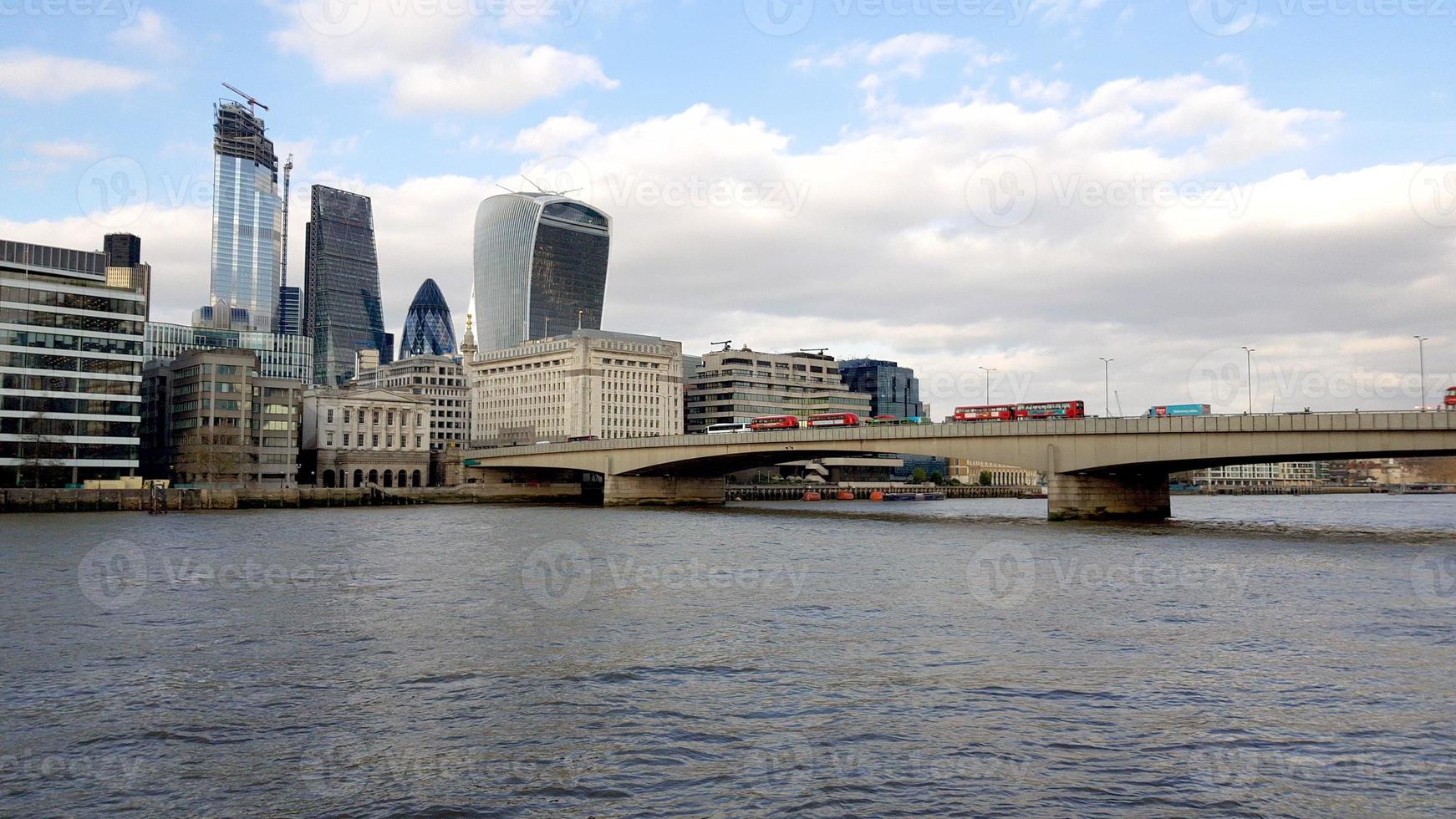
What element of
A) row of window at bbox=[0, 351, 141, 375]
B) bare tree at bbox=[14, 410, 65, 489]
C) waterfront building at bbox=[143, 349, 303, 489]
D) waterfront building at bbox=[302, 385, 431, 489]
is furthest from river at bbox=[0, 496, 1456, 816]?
waterfront building at bbox=[302, 385, 431, 489]

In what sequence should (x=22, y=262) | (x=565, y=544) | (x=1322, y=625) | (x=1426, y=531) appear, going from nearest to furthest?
(x=1322, y=625), (x=565, y=544), (x=1426, y=531), (x=22, y=262)

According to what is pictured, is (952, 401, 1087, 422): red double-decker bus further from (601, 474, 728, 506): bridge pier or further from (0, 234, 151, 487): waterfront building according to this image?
(0, 234, 151, 487): waterfront building

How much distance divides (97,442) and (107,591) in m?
88.0

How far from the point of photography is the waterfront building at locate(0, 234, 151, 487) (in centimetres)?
10962

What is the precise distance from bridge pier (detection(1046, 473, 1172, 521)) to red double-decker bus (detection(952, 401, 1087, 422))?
18.3 feet

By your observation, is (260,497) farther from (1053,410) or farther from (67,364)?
(1053,410)

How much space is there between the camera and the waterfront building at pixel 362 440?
166 meters

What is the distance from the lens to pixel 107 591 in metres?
39.5

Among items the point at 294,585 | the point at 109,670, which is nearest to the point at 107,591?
the point at 294,585

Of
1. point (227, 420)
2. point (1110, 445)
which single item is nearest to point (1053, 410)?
point (1110, 445)

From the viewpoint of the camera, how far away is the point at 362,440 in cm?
17200

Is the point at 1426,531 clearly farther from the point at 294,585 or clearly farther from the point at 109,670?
the point at 109,670

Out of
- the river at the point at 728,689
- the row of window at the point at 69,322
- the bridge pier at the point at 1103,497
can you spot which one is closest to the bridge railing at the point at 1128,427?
the bridge pier at the point at 1103,497

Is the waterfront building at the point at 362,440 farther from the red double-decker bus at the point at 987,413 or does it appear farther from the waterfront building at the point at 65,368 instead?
the red double-decker bus at the point at 987,413
